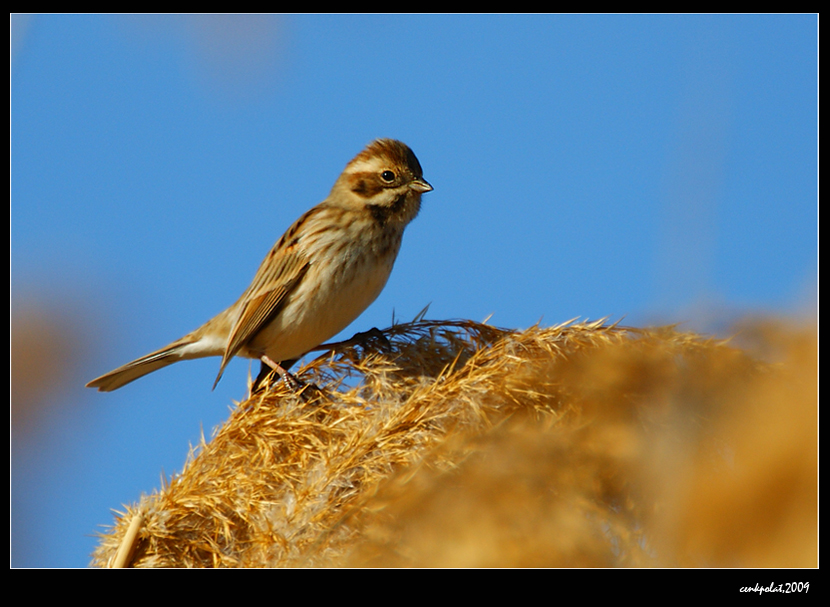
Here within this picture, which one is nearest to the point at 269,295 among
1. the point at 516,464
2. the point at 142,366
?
the point at 142,366

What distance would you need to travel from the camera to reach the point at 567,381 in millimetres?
2602

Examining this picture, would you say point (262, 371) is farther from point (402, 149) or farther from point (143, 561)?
point (143, 561)

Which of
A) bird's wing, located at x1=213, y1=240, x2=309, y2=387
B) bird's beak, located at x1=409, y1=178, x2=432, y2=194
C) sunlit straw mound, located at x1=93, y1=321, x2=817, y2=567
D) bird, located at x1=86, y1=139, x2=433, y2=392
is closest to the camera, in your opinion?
sunlit straw mound, located at x1=93, y1=321, x2=817, y2=567

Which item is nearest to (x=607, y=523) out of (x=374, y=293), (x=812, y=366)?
(x=812, y=366)

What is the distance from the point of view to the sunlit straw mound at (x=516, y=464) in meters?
1.52

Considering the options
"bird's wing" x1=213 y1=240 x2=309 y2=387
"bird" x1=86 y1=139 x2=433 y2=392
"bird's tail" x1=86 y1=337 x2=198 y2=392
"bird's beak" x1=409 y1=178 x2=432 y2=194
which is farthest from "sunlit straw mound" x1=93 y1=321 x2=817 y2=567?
"bird's tail" x1=86 y1=337 x2=198 y2=392

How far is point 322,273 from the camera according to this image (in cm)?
598

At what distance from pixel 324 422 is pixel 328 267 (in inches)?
101

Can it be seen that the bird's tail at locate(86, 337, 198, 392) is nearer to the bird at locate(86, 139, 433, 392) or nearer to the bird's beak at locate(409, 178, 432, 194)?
the bird at locate(86, 139, 433, 392)

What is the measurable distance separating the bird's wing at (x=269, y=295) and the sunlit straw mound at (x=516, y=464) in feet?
6.91

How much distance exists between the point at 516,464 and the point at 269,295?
4445mm

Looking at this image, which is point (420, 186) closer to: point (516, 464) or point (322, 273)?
point (322, 273)

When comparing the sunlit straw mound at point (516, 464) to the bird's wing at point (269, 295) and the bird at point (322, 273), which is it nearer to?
the bird at point (322, 273)

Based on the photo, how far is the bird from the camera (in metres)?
5.96
